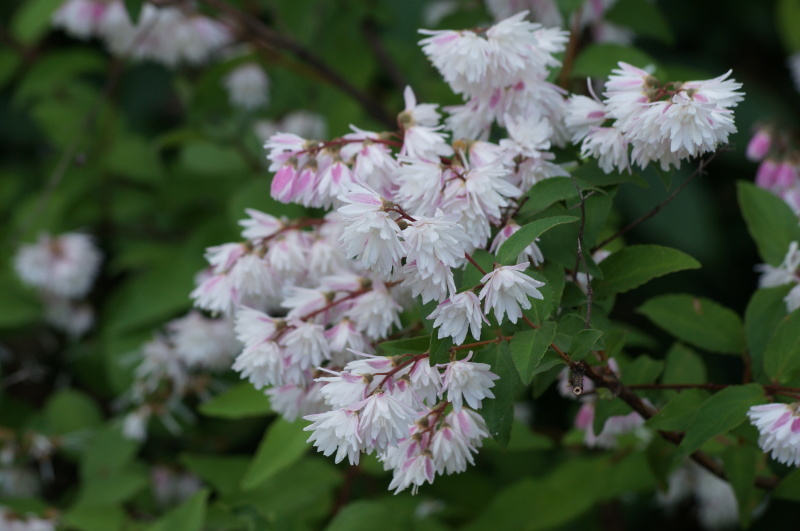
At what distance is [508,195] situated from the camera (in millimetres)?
941

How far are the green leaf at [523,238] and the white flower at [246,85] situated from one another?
1796mm

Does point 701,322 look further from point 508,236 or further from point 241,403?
point 241,403

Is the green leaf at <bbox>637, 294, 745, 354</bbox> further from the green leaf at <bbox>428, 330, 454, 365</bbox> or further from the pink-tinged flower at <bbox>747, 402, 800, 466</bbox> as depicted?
the green leaf at <bbox>428, 330, 454, 365</bbox>

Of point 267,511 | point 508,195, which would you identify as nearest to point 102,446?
point 267,511

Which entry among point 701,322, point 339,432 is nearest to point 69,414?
point 339,432

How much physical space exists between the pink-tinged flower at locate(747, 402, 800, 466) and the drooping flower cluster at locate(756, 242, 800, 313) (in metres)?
0.23

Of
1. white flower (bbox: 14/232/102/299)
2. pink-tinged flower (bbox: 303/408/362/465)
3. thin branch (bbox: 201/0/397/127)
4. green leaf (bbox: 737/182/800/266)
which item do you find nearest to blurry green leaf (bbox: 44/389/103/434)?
white flower (bbox: 14/232/102/299)

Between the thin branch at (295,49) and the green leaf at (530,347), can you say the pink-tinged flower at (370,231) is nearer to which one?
the green leaf at (530,347)

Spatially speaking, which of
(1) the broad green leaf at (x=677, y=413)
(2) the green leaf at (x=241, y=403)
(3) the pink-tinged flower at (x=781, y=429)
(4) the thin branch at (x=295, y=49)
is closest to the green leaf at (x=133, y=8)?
(4) the thin branch at (x=295, y=49)

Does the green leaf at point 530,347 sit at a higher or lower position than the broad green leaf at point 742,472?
higher

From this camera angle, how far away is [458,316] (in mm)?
828

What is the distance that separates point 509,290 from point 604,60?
2.81ft

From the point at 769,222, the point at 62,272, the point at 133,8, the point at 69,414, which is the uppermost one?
the point at 133,8

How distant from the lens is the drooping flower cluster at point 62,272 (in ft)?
7.13
